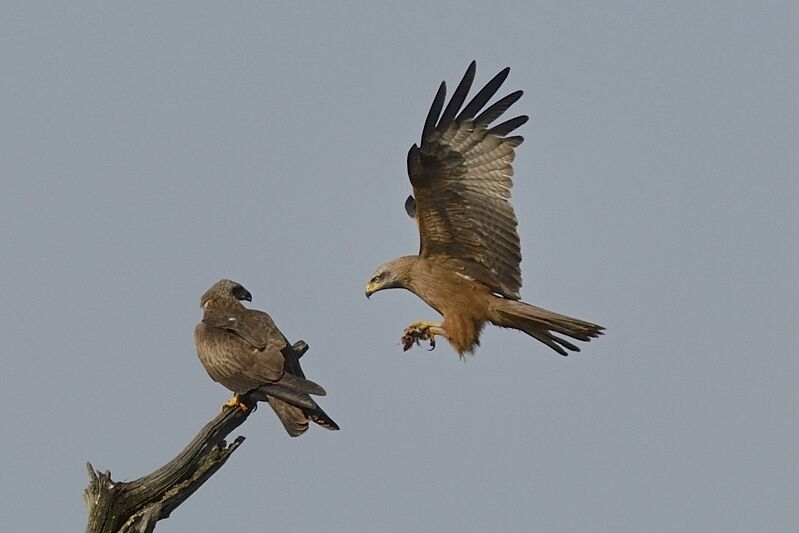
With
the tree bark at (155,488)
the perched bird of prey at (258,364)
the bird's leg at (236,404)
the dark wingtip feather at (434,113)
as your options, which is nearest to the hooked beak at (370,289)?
the dark wingtip feather at (434,113)

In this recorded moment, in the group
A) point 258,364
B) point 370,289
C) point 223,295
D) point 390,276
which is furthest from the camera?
point 370,289

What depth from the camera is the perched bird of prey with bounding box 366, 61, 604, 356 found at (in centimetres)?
1061

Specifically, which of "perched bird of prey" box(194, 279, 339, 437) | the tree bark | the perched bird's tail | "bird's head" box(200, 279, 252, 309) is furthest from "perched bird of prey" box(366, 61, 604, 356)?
the tree bark

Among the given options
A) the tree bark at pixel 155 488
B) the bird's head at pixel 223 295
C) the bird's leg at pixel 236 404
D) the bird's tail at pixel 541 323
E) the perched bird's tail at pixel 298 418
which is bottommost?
the tree bark at pixel 155 488

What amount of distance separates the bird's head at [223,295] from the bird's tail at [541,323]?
2.44 m

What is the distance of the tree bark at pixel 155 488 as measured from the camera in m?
7.77

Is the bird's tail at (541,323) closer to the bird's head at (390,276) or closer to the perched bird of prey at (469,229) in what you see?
the perched bird of prey at (469,229)

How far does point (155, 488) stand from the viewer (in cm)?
795

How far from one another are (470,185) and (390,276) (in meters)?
1.40

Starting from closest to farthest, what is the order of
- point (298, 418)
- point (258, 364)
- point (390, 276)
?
point (298, 418) → point (258, 364) → point (390, 276)

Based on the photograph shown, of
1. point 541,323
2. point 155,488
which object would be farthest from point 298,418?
point 541,323

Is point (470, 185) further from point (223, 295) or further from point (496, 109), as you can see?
point (223, 295)

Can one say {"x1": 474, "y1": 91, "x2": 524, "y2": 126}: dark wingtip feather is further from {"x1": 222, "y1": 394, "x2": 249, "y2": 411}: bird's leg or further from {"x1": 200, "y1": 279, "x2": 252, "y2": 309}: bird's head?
{"x1": 222, "y1": 394, "x2": 249, "y2": 411}: bird's leg

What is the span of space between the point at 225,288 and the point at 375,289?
221 cm
